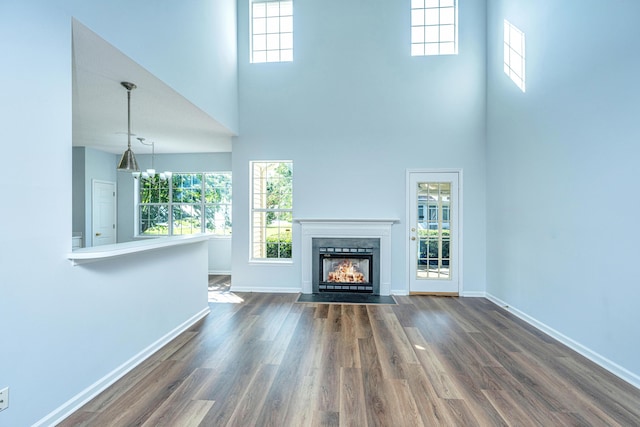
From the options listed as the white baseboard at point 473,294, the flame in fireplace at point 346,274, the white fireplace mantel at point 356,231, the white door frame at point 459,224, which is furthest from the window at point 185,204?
the white baseboard at point 473,294

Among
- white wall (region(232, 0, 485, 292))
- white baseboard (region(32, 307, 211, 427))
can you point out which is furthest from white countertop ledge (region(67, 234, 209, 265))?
white wall (region(232, 0, 485, 292))

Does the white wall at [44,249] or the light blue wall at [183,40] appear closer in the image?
the white wall at [44,249]

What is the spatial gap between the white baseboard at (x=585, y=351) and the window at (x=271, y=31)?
490 centimetres

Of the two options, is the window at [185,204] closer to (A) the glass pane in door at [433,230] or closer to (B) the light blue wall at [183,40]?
(B) the light blue wall at [183,40]

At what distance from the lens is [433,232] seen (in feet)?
15.3

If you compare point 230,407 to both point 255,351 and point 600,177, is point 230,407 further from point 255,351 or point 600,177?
point 600,177

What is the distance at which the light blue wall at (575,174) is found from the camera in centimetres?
227

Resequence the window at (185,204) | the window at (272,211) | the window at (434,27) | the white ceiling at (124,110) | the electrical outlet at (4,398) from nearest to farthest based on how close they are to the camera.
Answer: the electrical outlet at (4,398)
the white ceiling at (124,110)
the window at (434,27)
the window at (272,211)
the window at (185,204)

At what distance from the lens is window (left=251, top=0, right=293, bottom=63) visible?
15.7ft

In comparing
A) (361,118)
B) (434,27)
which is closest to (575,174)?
(361,118)

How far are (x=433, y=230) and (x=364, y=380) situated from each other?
9.83ft

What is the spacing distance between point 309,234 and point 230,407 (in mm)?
2927

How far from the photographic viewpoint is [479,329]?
3256mm

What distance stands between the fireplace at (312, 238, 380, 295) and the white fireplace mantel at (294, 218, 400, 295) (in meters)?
0.07
